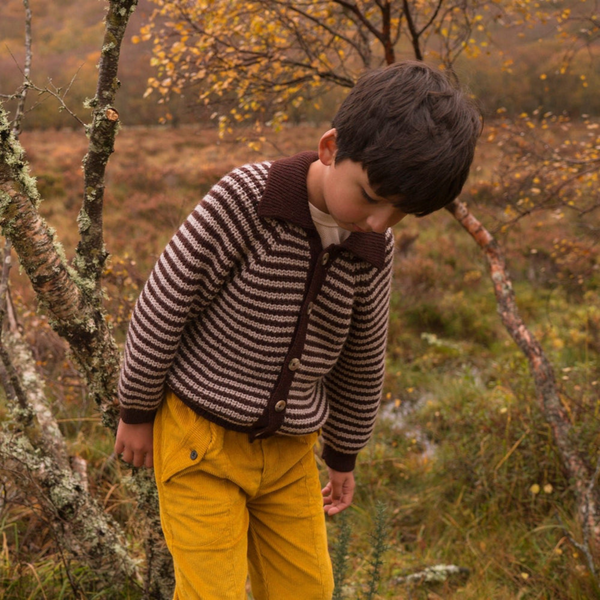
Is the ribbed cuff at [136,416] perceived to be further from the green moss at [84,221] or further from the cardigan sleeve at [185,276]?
the green moss at [84,221]

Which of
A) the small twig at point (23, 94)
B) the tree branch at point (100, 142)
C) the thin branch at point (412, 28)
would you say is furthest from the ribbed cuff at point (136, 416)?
the thin branch at point (412, 28)

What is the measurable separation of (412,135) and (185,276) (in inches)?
23.0

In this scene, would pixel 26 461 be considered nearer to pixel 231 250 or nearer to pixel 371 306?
pixel 231 250

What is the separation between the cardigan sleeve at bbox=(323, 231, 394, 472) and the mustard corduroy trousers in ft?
0.56

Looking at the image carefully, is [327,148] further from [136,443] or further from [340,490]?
[340,490]

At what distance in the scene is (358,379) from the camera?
1.79 m

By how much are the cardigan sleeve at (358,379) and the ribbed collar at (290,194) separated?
22cm

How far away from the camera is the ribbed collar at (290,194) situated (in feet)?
4.68

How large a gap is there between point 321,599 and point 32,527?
4.81ft

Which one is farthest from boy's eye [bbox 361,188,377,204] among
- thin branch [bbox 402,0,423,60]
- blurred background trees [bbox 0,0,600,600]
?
thin branch [bbox 402,0,423,60]

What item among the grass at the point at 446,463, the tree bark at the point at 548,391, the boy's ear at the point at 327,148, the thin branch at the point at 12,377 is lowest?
the grass at the point at 446,463

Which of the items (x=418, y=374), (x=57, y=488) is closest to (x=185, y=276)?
(x=57, y=488)

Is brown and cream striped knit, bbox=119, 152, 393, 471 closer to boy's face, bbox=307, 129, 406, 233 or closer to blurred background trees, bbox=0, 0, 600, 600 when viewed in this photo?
boy's face, bbox=307, 129, 406, 233

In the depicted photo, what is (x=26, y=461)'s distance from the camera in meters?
1.86
